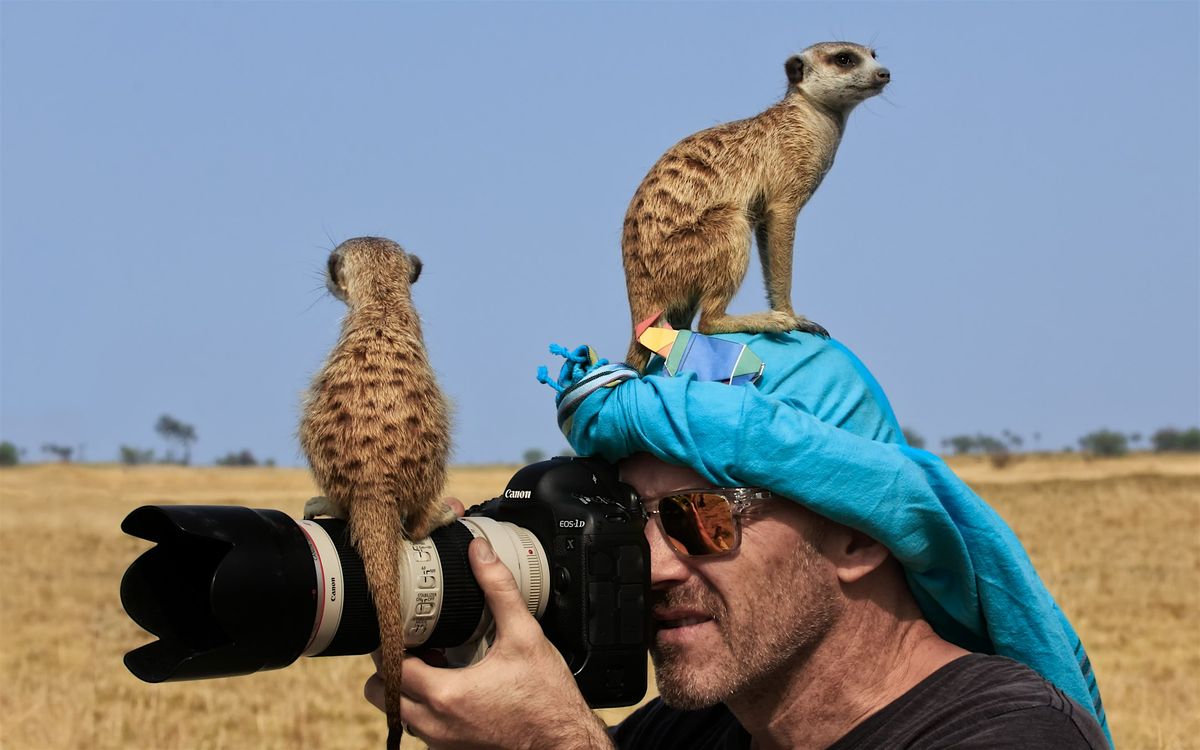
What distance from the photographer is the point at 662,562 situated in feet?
11.0

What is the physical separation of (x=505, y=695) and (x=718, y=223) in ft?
5.07

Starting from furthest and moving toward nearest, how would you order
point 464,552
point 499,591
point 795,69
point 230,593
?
point 795,69, point 464,552, point 499,591, point 230,593

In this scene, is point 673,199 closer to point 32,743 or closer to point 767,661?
point 767,661

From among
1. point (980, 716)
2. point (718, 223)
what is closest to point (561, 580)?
point (980, 716)

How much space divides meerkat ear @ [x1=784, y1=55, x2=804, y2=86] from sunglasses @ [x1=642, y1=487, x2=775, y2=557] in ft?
5.48

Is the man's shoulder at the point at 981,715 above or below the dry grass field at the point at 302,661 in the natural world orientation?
above

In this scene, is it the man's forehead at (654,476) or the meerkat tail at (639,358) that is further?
the meerkat tail at (639,358)

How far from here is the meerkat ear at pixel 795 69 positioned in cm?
432

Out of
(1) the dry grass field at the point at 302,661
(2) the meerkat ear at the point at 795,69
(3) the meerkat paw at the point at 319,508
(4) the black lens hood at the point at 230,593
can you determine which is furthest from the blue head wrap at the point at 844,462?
(1) the dry grass field at the point at 302,661

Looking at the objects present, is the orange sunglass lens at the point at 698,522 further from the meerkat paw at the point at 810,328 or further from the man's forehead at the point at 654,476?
the meerkat paw at the point at 810,328

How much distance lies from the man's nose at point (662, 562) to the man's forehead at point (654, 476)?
0.31 ft

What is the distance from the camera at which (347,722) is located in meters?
9.88

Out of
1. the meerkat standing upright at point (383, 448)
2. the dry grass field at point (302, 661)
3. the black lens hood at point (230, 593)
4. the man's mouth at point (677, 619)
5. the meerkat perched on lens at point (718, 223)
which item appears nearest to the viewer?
the black lens hood at point (230, 593)

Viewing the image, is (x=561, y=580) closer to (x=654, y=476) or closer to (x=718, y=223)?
(x=654, y=476)
